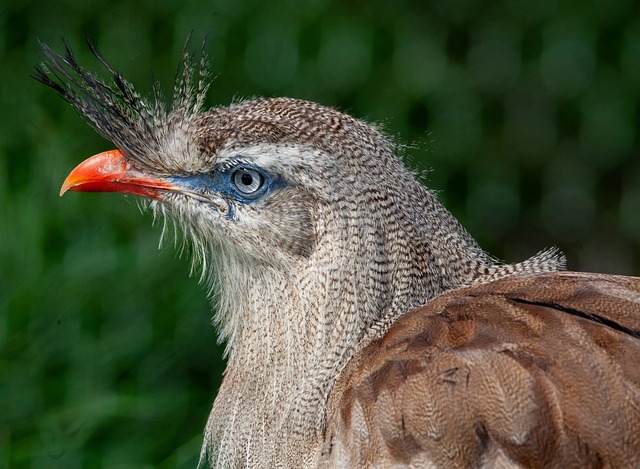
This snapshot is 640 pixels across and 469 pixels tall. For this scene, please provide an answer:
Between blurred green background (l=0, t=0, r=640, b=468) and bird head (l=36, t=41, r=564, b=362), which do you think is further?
blurred green background (l=0, t=0, r=640, b=468)

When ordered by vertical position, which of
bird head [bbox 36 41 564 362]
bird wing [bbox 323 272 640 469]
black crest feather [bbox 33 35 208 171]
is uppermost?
black crest feather [bbox 33 35 208 171]

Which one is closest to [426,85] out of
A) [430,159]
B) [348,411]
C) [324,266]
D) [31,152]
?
[430,159]

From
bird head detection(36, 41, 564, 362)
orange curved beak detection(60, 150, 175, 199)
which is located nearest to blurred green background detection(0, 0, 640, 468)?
bird head detection(36, 41, 564, 362)

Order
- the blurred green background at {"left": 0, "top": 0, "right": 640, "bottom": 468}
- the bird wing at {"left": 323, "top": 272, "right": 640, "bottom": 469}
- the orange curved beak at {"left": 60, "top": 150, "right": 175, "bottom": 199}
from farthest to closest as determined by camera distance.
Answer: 1. the blurred green background at {"left": 0, "top": 0, "right": 640, "bottom": 468}
2. the orange curved beak at {"left": 60, "top": 150, "right": 175, "bottom": 199}
3. the bird wing at {"left": 323, "top": 272, "right": 640, "bottom": 469}

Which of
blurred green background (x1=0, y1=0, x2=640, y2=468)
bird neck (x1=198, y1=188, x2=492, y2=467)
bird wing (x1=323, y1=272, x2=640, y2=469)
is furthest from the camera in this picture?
blurred green background (x1=0, y1=0, x2=640, y2=468)

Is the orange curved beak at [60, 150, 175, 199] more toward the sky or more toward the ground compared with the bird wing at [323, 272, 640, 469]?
more toward the sky

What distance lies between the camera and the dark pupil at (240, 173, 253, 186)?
182cm

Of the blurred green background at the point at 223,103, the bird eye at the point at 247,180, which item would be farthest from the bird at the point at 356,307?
the blurred green background at the point at 223,103

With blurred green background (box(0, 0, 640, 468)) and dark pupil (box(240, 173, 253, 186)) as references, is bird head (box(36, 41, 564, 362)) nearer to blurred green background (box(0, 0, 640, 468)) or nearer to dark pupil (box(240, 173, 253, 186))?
dark pupil (box(240, 173, 253, 186))

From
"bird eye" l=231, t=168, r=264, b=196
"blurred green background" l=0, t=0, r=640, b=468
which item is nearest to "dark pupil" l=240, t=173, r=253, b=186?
"bird eye" l=231, t=168, r=264, b=196

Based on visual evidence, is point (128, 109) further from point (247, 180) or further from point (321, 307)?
point (321, 307)

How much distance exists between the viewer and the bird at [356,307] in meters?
1.48

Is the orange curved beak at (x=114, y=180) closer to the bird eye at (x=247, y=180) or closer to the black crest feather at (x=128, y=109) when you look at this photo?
the black crest feather at (x=128, y=109)

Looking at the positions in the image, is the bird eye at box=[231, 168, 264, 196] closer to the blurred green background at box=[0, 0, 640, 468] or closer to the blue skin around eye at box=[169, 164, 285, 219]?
the blue skin around eye at box=[169, 164, 285, 219]
